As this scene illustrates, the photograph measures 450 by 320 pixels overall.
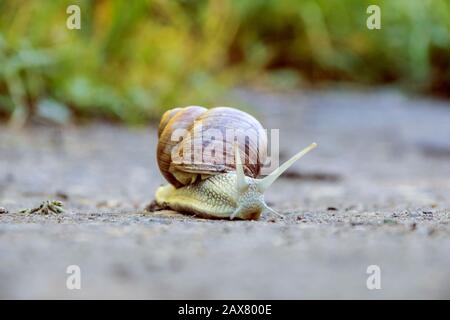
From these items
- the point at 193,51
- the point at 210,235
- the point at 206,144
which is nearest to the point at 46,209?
the point at 206,144

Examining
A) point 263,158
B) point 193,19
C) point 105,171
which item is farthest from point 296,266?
point 193,19

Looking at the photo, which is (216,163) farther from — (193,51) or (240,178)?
(193,51)

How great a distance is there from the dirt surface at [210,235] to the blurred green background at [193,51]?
72cm

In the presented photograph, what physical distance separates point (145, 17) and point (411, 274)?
17.8 ft

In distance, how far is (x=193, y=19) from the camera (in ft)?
26.6

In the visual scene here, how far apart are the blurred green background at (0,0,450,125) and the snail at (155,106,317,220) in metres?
2.95

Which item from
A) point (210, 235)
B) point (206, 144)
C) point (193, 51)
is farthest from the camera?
point (193, 51)

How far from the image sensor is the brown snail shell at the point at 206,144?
8.71 feet

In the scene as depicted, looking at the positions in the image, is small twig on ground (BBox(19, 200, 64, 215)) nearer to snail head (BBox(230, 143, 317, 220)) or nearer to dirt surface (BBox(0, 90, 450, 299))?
dirt surface (BBox(0, 90, 450, 299))

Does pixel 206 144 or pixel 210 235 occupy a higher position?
pixel 206 144

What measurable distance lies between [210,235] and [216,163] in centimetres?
69

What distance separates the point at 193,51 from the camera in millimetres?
7137

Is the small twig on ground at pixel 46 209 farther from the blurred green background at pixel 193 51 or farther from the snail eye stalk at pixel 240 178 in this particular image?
the blurred green background at pixel 193 51

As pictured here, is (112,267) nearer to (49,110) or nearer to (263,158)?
(263,158)
